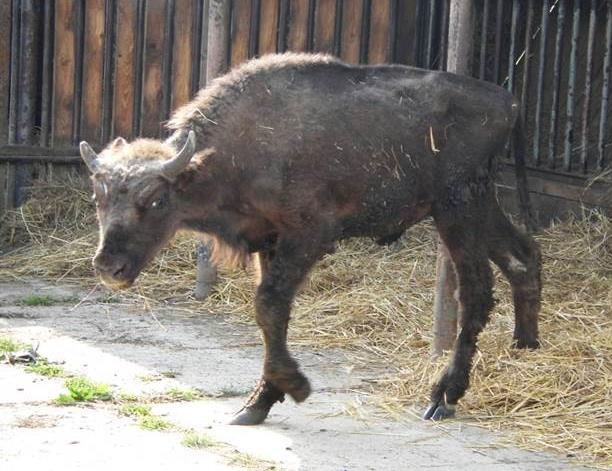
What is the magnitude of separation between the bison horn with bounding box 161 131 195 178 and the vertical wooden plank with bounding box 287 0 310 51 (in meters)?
4.70

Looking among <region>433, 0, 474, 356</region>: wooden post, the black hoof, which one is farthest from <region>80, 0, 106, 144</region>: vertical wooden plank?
the black hoof

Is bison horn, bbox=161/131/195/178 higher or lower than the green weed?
higher

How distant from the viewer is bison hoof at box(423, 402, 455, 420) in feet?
21.7

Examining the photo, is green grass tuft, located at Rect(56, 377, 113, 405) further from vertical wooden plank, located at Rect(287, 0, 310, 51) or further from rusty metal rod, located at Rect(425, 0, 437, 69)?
rusty metal rod, located at Rect(425, 0, 437, 69)

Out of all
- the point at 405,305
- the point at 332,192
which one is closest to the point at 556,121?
the point at 405,305

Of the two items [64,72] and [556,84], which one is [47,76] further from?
[556,84]

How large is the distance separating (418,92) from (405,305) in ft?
6.95

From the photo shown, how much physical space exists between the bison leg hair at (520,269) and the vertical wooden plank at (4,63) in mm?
5303

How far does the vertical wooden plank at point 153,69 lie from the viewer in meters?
11.0

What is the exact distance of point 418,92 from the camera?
6988 millimetres

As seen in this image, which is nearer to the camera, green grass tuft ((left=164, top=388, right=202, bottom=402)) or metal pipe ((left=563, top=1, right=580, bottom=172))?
green grass tuft ((left=164, top=388, right=202, bottom=402))

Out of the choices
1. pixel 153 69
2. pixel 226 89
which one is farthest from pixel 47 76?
pixel 226 89

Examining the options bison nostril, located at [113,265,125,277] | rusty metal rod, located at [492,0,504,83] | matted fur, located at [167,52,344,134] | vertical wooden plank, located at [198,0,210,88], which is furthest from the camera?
rusty metal rod, located at [492,0,504,83]

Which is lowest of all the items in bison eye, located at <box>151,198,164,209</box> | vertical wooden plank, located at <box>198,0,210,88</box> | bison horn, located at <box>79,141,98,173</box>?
bison eye, located at <box>151,198,164,209</box>
